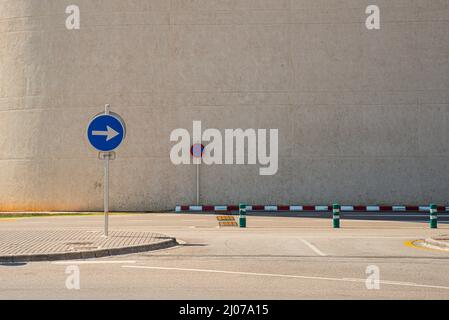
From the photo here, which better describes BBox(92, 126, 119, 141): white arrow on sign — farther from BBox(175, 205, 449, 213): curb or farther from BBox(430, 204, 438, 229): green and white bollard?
BBox(175, 205, 449, 213): curb

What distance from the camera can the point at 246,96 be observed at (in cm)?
3059

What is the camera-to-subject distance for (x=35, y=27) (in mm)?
31906

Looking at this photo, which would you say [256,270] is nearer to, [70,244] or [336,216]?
[70,244]

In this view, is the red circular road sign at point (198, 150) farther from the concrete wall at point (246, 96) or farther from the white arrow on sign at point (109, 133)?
the white arrow on sign at point (109, 133)

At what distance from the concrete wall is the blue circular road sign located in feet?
51.9

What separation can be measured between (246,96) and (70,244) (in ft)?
57.5

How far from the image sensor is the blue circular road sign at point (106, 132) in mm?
14820

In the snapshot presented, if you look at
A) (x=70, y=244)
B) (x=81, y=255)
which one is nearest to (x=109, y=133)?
(x=70, y=244)

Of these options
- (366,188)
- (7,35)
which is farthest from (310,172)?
(7,35)

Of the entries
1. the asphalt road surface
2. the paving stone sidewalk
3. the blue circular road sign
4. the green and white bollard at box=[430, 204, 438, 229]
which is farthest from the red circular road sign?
the blue circular road sign

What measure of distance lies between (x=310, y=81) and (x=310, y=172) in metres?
3.92

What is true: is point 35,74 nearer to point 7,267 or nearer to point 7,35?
point 7,35
